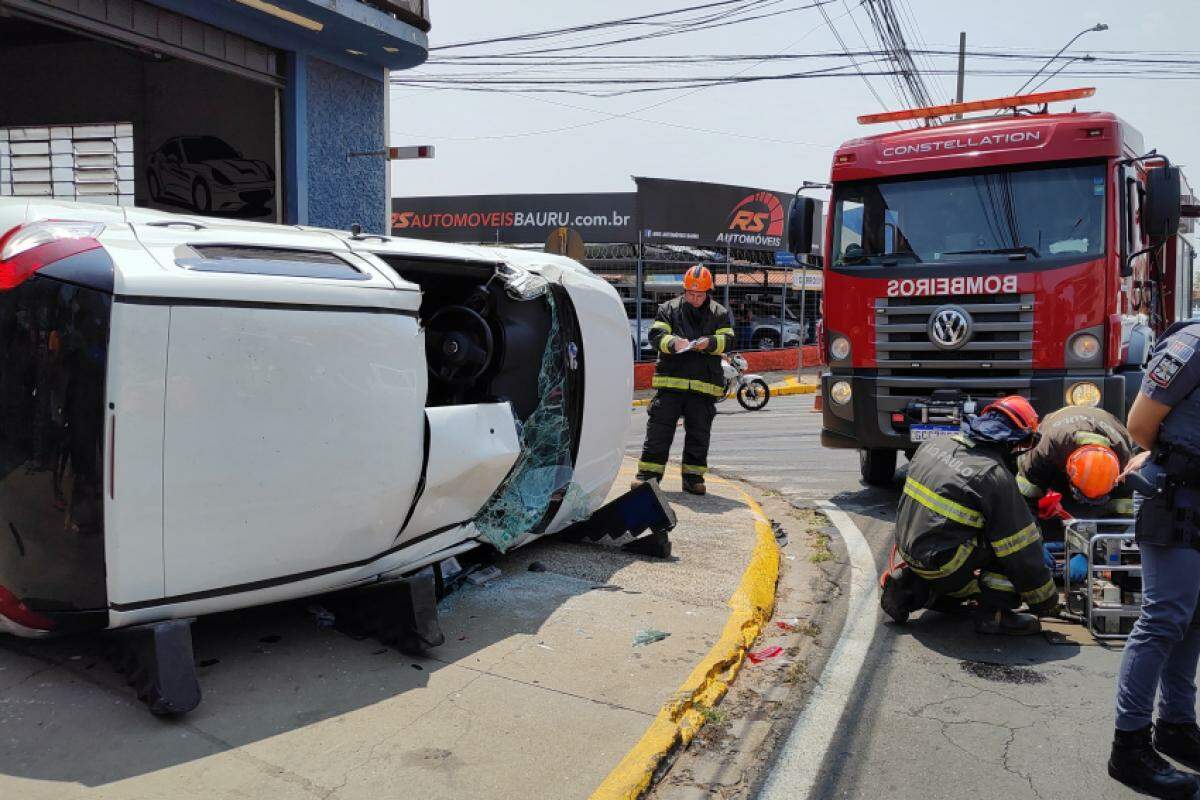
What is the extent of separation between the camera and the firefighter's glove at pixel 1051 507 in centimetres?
521

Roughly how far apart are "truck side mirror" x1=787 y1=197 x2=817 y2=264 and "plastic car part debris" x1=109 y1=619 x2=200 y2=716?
6.35 m

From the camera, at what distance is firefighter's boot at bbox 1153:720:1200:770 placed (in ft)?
11.2

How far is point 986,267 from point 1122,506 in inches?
101

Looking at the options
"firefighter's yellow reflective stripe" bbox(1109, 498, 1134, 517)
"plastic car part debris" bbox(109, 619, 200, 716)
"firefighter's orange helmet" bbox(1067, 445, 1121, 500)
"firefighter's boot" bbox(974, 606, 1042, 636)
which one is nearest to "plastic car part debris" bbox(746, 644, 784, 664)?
"firefighter's boot" bbox(974, 606, 1042, 636)

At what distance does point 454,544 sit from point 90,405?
1996 millimetres

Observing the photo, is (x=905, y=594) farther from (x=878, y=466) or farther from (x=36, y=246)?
(x=36, y=246)

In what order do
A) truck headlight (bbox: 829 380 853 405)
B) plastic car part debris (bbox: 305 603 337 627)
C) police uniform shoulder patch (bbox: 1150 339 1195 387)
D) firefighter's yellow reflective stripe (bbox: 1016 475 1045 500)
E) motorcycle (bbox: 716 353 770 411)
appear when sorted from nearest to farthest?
police uniform shoulder patch (bbox: 1150 339 1195 387) < plastic car part debris (bbox: 305 603 337 627) < firefighter's yellow reflective stripe (bbox: 1016 475 1045 500) < truck headlight (bbox: 829 380 853 405) < motorcycle (bbox: 716 353 770 411)

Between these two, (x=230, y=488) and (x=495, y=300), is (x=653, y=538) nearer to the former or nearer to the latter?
(x=495, y=300)

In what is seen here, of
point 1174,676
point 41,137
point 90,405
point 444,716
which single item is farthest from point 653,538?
point 41,137

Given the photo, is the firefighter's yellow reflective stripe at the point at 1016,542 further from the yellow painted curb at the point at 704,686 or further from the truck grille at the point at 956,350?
the truck grille at the point at 956,350

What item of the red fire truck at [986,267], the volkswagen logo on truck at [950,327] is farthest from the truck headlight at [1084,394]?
the volkswagen logo on truck at [950,327]

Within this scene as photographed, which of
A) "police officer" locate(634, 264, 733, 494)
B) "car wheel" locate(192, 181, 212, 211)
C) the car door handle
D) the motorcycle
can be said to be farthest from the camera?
the motorcycle

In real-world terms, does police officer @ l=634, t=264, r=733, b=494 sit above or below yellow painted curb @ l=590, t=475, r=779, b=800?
above

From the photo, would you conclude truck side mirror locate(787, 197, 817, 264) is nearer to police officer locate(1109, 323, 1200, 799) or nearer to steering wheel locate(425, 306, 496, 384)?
steering wheel locate(425, 306, 496, 384)
